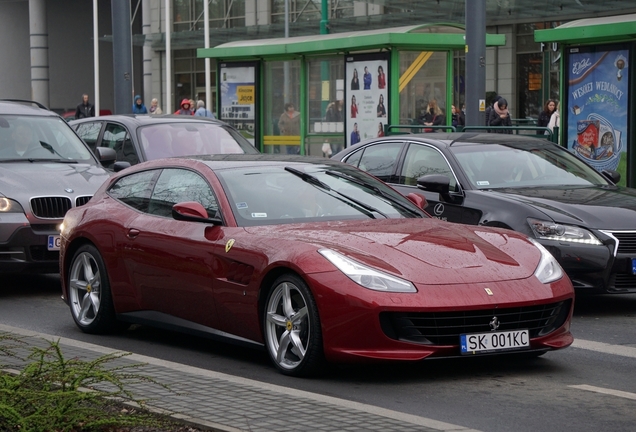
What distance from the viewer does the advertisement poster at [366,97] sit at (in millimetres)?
21031

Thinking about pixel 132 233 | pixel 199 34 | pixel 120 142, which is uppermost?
pixel 199 34

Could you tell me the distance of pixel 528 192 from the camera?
11.0 metres

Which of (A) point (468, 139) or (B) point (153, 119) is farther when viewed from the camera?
(B) point (153, 119)

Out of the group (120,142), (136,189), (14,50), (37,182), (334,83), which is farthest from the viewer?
(14,50)

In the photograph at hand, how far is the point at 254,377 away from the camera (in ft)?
24.1

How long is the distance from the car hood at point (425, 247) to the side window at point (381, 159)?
4391 millimetres

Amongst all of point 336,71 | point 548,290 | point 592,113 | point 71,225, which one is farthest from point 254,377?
point 336,71

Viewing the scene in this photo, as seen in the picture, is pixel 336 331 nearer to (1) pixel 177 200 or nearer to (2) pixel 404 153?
(1) pixel 177 200

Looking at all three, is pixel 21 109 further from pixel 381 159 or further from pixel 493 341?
pixel 493 341

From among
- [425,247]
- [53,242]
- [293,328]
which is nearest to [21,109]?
[53,242]

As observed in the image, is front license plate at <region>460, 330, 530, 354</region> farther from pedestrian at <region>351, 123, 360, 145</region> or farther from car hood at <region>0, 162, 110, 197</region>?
pedestrian at <region>351, 123, 360, 145</region>

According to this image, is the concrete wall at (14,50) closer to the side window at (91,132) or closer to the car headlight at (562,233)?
the side window at (91,132)

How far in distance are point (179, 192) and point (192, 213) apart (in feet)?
2.18

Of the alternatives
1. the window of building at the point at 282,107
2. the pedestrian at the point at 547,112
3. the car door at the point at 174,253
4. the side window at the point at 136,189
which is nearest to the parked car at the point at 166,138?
the side window at the point at 136,189
